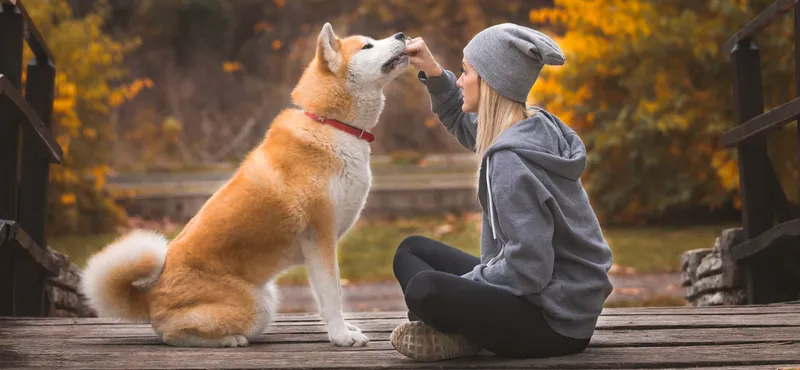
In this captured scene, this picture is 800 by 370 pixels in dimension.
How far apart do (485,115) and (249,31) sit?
1338 centimetres

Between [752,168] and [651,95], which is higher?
[651,95]

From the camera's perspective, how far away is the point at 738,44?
12.5ft

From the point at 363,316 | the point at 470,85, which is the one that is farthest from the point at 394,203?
the point at 470,85

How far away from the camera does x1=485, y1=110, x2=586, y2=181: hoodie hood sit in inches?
82.4

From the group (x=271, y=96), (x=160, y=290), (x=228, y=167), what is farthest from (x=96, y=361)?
(x=271, y=96)

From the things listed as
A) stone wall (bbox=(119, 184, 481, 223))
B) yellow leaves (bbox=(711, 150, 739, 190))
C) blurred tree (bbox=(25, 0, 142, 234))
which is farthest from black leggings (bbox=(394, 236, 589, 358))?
stone wall (bbox=(119, 184, 481, 223))

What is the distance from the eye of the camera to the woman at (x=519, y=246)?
81.0 inches

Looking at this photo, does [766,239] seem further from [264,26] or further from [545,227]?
[264,26]

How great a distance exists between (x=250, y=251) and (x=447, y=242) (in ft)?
21.1

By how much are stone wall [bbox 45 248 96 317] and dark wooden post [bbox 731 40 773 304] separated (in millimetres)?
3148

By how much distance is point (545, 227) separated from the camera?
6.73 feet

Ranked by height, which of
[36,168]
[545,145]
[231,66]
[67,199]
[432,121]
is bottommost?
[545,145]

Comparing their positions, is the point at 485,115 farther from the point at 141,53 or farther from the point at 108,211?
the point at 141,53

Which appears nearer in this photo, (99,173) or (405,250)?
(405,250)
